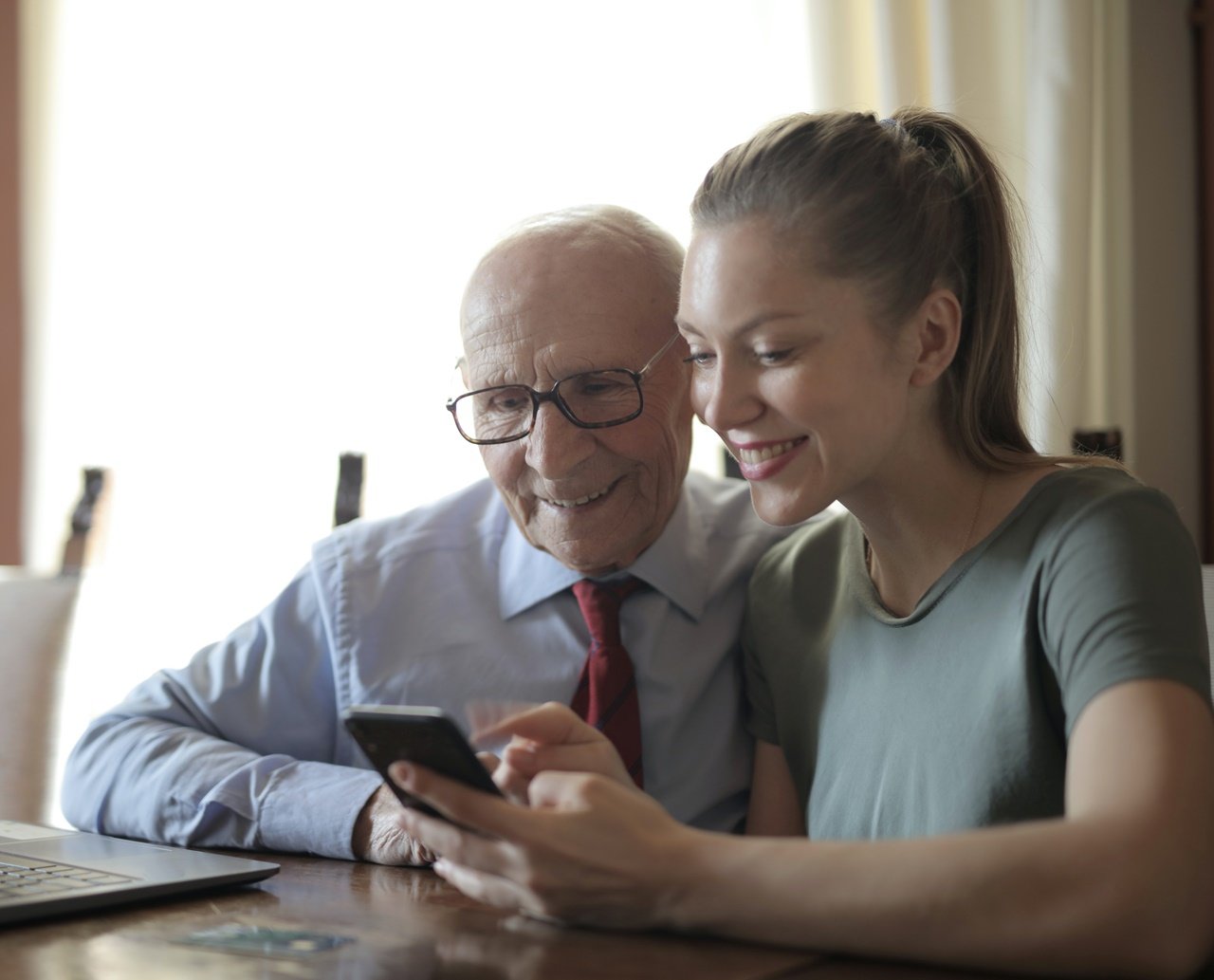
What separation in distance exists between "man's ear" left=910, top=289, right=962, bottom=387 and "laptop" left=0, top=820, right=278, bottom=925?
75cm

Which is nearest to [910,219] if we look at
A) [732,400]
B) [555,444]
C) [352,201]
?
[732,400]

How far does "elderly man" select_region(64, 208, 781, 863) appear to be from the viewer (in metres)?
1.55

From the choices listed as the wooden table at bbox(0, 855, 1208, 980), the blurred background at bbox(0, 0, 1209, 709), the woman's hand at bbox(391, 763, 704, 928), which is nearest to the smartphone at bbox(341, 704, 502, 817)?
the woman's hand at bbox(391, 763, 704, 928)

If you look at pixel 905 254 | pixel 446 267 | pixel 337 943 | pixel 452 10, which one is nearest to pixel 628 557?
pixel 905 254

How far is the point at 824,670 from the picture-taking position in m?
1.41

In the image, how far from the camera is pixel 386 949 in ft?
3.15

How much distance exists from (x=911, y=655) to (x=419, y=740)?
0.52 m

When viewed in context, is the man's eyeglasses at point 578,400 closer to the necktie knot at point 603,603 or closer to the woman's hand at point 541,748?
the necktie knot at point 603,603

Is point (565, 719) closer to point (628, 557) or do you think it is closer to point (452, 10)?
point (628, 557)

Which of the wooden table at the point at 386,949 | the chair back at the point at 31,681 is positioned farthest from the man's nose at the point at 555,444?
the chair back at the point at 31,681

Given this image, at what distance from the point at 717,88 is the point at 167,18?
3.98ft

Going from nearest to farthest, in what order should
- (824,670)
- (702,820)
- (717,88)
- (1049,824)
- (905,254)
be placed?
(1049,824) → (905,254) → (824,670) → (702,820) → (717,88)

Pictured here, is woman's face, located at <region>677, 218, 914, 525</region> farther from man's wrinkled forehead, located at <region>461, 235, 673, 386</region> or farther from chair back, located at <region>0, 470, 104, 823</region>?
chair back, located at <region>0, 470, 104, 823</region>

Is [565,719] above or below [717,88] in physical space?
below
